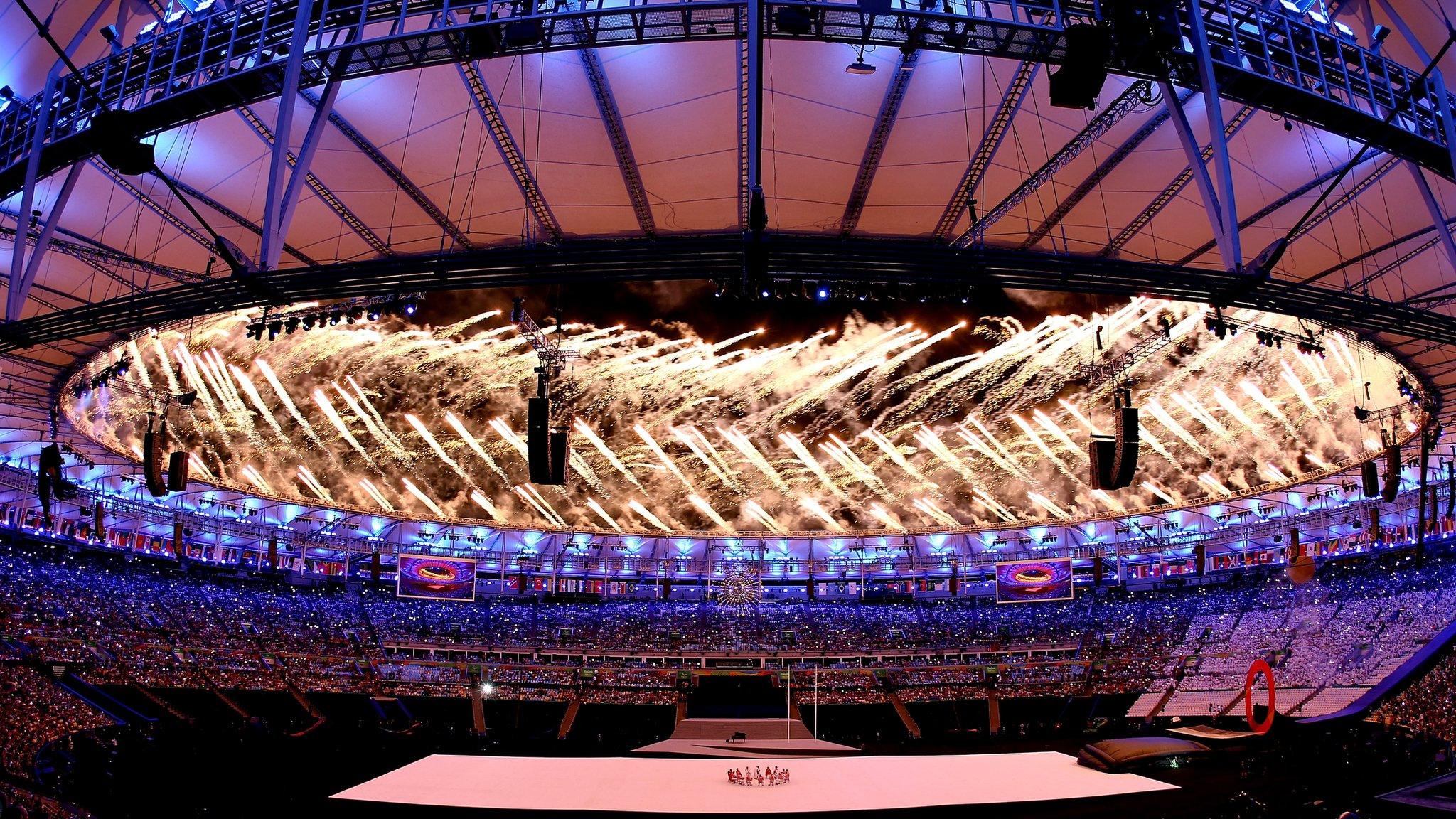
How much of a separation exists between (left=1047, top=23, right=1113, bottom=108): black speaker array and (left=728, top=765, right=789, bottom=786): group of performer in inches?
633

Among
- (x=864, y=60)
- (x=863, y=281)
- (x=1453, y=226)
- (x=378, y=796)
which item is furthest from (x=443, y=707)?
(x=1453, y=226)

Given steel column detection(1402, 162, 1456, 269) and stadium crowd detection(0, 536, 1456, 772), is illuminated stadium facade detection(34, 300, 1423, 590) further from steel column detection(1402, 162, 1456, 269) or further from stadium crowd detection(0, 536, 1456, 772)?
steel column detection(1402, 162, 1456, 269)

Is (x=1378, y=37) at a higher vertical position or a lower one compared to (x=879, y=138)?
higher

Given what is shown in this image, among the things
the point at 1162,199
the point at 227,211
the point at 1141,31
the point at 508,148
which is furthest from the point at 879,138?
the point at 227,211

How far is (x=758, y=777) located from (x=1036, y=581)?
28.7 metres

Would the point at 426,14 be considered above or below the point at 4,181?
above

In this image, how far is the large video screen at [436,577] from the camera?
44562 millimetres

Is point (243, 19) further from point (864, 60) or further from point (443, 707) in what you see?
point (443, 707)

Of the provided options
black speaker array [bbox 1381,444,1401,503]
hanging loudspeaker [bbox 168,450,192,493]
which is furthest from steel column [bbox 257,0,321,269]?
black speaker array [bbox 1381,444,1401,503]

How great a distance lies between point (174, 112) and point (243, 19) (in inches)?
81.4

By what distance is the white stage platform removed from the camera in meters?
17.7

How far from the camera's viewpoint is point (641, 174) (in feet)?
63.5

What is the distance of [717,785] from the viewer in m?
20.1

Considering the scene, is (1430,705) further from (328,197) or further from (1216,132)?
(328,197)
